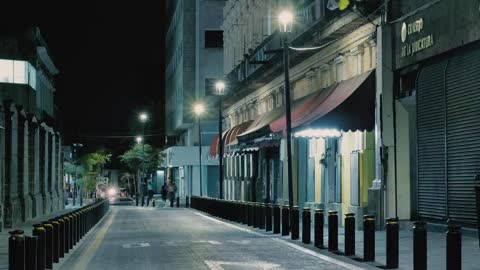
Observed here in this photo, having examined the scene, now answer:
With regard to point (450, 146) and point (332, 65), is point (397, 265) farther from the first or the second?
point (332, 65)

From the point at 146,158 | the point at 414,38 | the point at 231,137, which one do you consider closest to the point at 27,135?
the point at 231,137

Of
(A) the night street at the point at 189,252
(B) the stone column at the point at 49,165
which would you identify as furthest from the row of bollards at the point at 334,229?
(B) the stone column at the point at 49,165

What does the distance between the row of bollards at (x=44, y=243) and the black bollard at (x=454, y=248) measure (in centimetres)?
573

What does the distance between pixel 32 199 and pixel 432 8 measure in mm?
20607

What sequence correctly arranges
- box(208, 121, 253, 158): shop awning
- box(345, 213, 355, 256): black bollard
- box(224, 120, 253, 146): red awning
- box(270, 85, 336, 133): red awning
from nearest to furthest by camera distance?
box(345, 213, 355, 256): black bollard → box(270, 85, 336, 133): red awning → box(224, 120, 253, 146): red awning → box(208, 121, 253, 158): shop awning

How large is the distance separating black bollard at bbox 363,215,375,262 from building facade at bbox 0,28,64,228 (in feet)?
51.3

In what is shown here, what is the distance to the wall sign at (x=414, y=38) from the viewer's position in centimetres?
2155

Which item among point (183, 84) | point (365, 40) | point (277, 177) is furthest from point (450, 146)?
point (183, 84)

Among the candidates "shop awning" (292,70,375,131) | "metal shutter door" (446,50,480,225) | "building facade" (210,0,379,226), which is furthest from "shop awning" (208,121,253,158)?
"metal shutter door" (446,50,480,225)

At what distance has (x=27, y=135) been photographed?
34.6 m

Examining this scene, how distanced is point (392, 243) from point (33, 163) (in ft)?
82.2

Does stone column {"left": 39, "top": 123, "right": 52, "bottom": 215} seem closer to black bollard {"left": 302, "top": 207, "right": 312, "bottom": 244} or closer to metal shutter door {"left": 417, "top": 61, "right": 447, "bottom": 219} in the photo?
metal shutter door {"left": 417, "top": 61, "right": 447, "bottom": 219}

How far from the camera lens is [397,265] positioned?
14.4 m

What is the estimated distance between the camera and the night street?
597 inches
